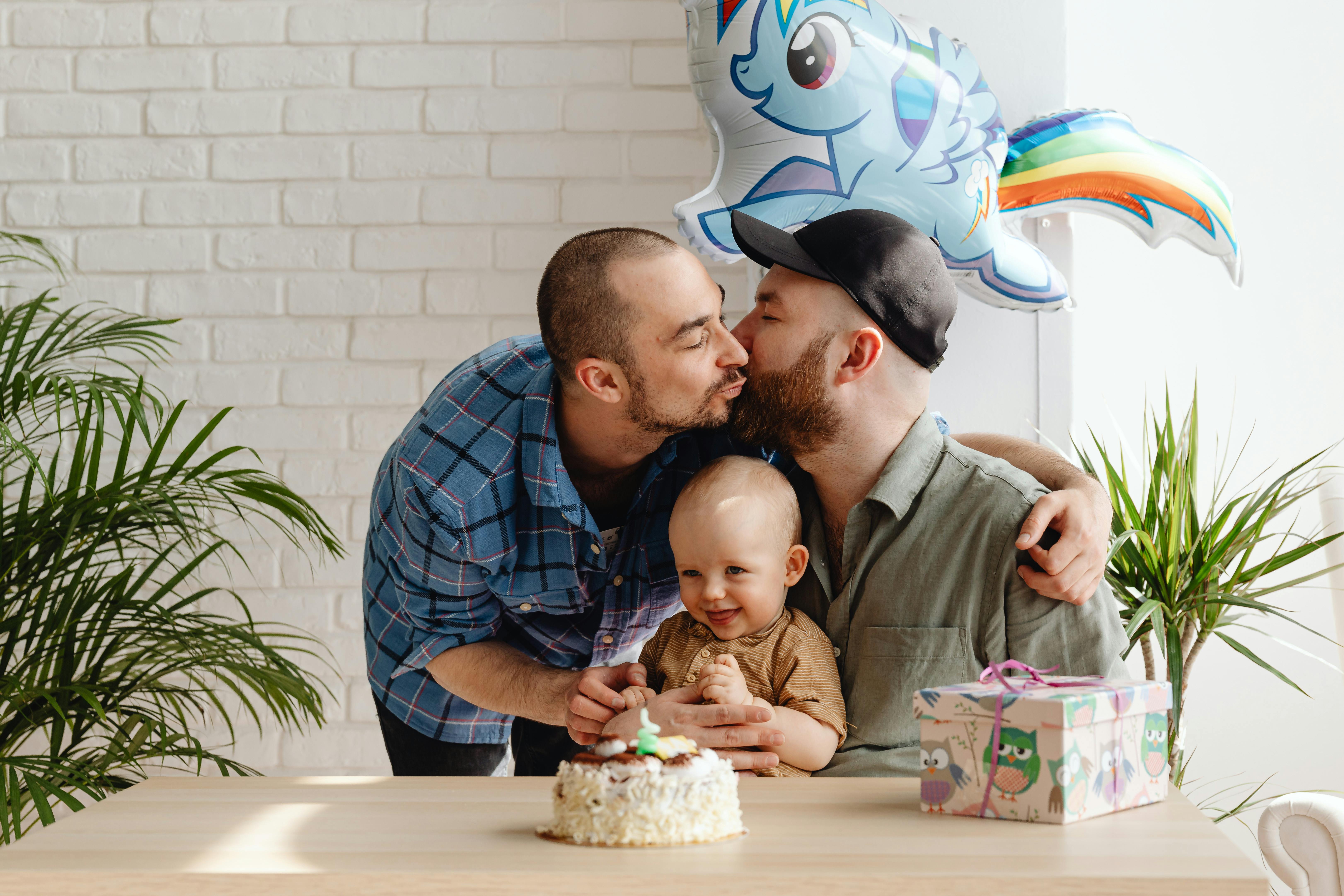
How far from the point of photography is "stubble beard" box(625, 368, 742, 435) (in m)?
1.56

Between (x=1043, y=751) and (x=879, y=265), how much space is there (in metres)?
0.76

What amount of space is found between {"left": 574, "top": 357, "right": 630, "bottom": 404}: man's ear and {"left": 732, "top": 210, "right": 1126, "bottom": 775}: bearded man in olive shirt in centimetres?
18

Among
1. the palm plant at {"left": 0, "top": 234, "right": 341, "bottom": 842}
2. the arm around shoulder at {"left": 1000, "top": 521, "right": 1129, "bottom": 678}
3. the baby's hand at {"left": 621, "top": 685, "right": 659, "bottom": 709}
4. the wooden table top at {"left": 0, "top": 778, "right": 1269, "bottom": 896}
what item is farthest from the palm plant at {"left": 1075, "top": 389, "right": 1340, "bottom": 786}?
the palm plant at {"left": 0, "top": 234, "right": 341, "bottom": 842}

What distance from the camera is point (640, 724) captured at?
1.38 metres

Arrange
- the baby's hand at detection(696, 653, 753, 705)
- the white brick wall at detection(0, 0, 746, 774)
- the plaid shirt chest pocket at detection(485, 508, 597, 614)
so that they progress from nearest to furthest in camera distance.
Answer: the baby's hand at detection(696, 653, 753, 705)
the plaid shirt chest pocket at detection(485, 508, 597, 614)
the white brick wall at detection(0, 0, 746, 774)

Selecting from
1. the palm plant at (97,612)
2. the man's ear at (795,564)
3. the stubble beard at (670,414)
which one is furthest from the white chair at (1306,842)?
the palm plant at (97,612)

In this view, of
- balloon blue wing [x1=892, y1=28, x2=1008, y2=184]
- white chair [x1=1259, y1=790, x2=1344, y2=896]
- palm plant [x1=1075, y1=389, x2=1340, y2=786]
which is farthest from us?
palm plant [x1=1075, y1=389, x2=1340, y2=786]


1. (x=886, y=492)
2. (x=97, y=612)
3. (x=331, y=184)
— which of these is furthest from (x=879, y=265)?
(x=331, y=184)

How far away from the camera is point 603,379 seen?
1.65 meters

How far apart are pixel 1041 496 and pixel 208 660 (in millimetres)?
1519

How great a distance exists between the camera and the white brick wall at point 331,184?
9.46 ft

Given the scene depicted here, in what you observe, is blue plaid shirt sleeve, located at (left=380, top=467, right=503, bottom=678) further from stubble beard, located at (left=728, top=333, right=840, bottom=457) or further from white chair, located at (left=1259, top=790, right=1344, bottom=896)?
white chair, located at (left=1259, top=790, right=1344, bottom=896)

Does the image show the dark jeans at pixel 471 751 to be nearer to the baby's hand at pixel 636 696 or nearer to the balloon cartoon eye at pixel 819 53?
the baby's hand at pixel 636 696

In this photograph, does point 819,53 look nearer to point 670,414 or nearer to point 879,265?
point 879,265
